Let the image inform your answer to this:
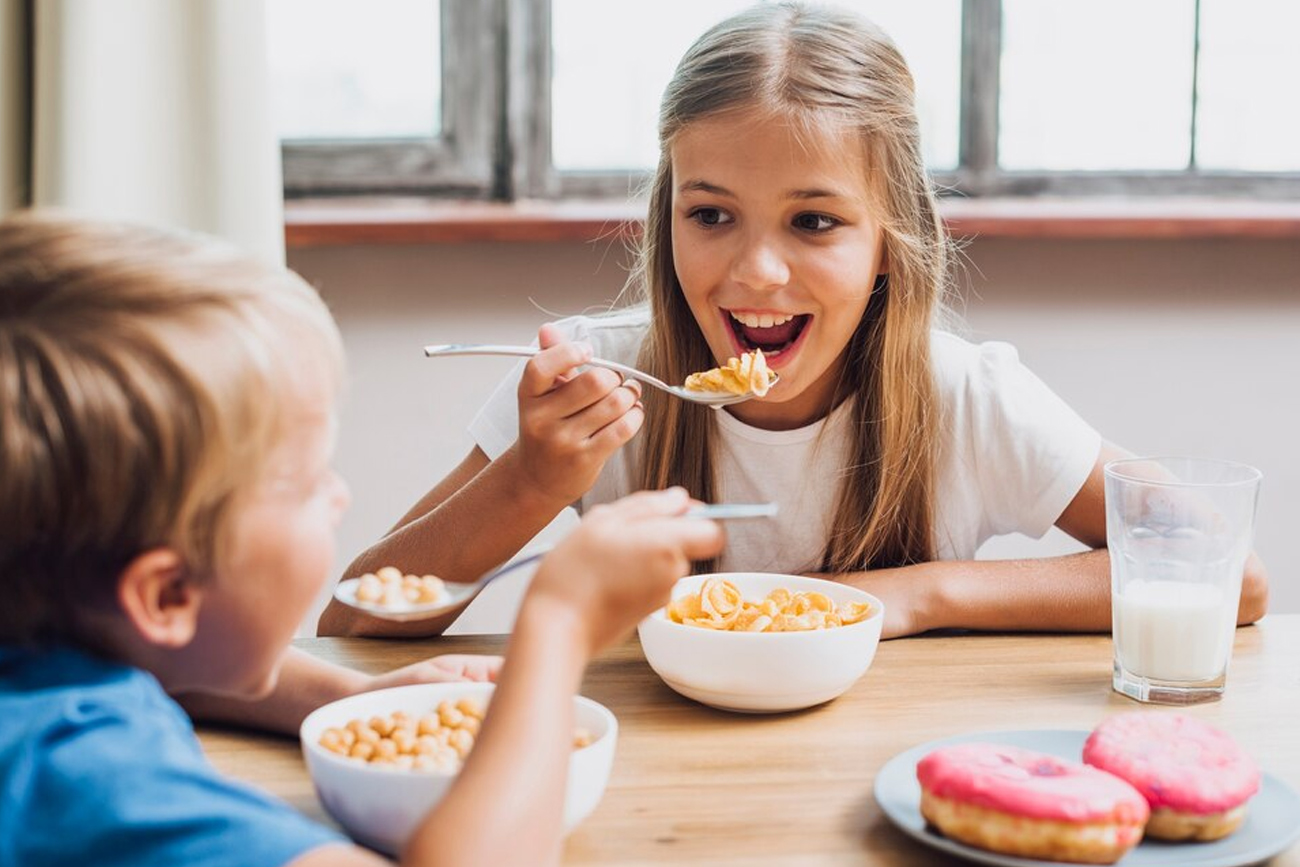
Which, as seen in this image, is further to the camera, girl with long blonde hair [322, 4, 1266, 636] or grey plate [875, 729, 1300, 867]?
girl with long blonde hair [322, 4, 1266, 636]

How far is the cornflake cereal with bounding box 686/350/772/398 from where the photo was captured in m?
1.37

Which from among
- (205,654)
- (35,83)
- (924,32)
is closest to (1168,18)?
(924,32)

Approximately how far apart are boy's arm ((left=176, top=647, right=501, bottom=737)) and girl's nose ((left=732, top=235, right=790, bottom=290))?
0.52 m

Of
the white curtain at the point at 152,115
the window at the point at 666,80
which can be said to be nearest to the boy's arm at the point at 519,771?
the white curtain at the point at 152,115

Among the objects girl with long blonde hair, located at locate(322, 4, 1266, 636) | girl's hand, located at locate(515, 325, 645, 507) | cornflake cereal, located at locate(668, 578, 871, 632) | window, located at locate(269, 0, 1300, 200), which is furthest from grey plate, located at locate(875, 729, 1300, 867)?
window, located at locate(269, 0, 1300, 200)

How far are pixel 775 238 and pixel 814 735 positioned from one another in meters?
0.57

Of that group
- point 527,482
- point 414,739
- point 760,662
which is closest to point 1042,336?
point 527,482

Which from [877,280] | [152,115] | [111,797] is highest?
[152,115]

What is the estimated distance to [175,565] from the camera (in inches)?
26.9

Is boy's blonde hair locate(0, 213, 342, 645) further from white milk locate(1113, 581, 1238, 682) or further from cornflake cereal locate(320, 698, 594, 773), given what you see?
white milk locate(1113, 581, 1238, 682)

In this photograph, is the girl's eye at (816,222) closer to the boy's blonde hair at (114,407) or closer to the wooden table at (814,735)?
the wooden table at (814,735)

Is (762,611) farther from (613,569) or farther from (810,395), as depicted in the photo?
(810,395)

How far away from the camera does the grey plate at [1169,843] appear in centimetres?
77

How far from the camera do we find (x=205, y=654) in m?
0.73
